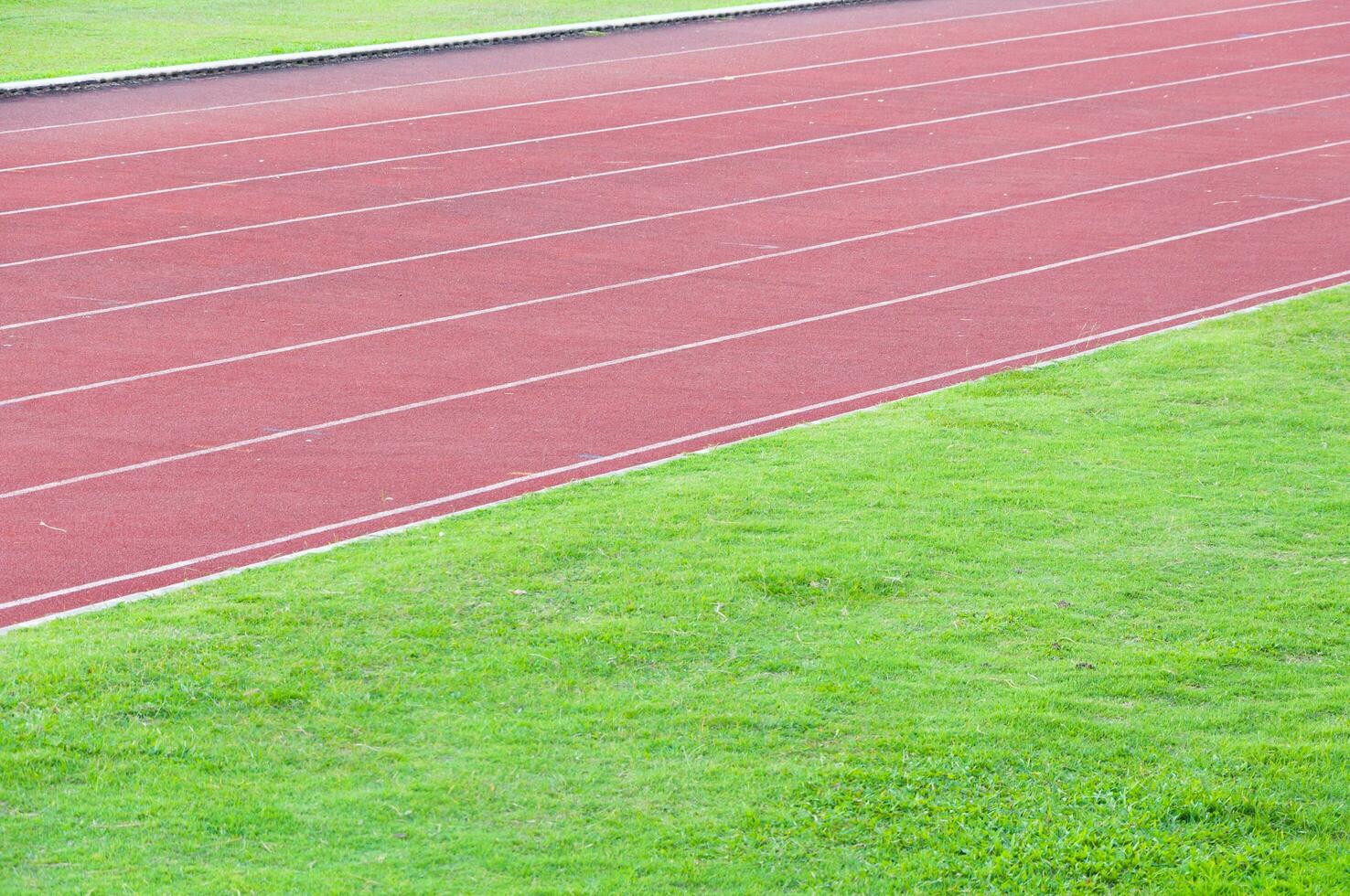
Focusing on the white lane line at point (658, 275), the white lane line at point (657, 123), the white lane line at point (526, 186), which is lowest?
the white lane line at point (658, 275)

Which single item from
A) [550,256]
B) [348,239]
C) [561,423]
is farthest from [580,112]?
[561,423]

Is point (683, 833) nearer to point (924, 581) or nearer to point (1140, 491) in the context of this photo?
point (924, 581)

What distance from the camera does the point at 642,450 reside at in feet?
30.6

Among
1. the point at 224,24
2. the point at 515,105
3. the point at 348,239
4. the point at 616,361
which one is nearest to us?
the point at 616,361

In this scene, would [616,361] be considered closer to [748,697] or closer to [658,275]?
[658,275]

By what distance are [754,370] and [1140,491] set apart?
3.19 metres

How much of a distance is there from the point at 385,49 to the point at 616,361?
14493mm

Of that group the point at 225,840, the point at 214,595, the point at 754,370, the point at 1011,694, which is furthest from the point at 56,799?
the point at 754,370

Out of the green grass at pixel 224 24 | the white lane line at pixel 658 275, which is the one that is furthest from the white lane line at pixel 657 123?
the green grass at pixel 224 24

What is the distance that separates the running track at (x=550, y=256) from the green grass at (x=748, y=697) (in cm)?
118

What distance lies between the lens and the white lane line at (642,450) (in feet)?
24.5

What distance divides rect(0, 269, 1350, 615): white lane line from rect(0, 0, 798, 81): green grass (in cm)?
1526

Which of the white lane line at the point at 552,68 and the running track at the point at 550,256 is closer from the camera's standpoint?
the running track at the point at 550,256

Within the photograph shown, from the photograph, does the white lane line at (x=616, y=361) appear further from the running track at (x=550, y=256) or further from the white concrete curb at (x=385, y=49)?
the white concrete curb at (x=385, y=49)
